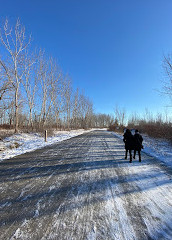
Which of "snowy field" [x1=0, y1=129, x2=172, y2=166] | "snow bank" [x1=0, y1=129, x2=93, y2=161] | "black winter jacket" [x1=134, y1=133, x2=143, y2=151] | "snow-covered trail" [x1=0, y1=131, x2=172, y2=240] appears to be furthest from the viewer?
"snow bank" [x1=0, y1=129, x2=93, y2=161]

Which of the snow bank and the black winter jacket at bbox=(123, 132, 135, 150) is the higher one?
the black winter jacket at bbox=(123, 132, 135, 150)

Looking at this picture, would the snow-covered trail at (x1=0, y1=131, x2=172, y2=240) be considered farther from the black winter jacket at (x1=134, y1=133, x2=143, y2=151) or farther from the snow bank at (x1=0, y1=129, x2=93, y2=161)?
the snow bank at (x1=0, y1=129, x2=93, y2=161)

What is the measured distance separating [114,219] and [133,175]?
2.19 metres

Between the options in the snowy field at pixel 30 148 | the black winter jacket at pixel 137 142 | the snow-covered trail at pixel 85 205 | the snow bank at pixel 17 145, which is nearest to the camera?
the snow-covered trail at pixel 85 205

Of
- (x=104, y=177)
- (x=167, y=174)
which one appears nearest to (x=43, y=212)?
(x=104, y=177)

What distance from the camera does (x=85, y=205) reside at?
2309 mm

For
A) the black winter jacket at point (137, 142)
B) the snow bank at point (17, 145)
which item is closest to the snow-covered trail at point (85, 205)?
the black winter jacket at point (137, 142)

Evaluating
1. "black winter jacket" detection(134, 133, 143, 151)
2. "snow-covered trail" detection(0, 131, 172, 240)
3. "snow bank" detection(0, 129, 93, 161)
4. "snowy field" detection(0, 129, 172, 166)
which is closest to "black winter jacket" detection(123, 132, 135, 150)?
"black winter jacket" detection(134, 133, 143, 151)

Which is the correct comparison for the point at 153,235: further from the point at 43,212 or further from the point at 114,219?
the point at 43,212

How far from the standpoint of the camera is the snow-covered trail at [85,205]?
1.73m

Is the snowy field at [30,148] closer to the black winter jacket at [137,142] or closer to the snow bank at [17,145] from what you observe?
the snow bank at [17,145]

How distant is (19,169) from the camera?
423 cm

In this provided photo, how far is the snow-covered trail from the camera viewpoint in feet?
5.66

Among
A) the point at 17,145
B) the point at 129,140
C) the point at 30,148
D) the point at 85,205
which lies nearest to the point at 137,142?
the point at 129,140
